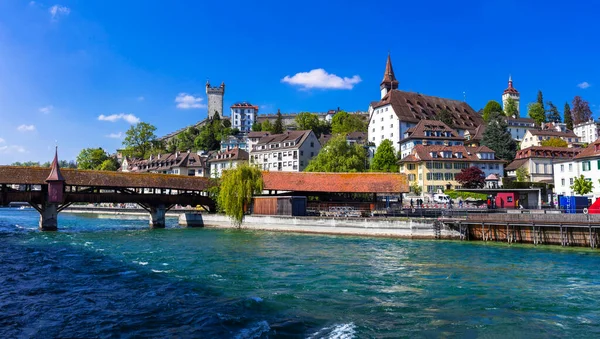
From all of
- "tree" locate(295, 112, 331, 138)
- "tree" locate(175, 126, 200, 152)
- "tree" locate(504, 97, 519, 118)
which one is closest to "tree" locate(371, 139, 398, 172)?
"tree" locate(295, 112, 331, 138)

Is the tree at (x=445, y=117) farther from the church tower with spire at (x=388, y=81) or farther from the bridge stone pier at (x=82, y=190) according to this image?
the bridge stone pier at (x=82, y=190)

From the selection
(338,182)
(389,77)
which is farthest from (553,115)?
(338,182)

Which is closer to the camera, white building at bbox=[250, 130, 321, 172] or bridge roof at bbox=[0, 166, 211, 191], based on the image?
bridge roof at bbox=[0, 166, 211, 191]

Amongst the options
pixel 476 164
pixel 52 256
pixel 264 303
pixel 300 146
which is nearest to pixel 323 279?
pixel 264 303

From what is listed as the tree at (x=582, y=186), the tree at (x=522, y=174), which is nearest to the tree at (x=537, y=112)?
the tree at (x=522, y=174)

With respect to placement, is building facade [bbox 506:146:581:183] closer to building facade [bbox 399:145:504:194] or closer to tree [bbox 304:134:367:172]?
building facade [bbox 399:145:504:194]

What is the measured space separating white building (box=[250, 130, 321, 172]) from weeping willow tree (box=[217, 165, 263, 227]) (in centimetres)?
3209

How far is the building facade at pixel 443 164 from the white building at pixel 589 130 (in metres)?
61.6

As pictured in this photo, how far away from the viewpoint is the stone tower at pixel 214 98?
137250mm

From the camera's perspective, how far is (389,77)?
9256 centimetres

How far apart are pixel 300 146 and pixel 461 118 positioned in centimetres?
3307

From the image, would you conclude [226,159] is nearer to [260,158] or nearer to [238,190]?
[260,158]

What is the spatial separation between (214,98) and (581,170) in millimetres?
111930

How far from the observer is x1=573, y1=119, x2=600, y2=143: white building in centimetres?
10288
